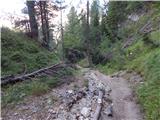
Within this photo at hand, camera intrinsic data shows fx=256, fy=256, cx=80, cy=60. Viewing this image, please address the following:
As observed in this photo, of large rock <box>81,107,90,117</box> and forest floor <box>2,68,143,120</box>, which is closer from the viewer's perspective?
forest floor <box>2,68,143,120</box>

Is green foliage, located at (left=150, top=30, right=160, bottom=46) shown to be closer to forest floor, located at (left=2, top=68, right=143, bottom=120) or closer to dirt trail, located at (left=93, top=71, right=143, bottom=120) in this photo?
dirt trail, located at (left=93, top=71, right=143, bottom=120)

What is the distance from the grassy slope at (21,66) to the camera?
9695 millimetres

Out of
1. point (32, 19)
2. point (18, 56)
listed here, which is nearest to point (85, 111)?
point (18, 56)

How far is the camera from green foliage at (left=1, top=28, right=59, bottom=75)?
37.4 feet

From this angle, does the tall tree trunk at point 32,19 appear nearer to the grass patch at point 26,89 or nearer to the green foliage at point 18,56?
the green foliage at point 18,56

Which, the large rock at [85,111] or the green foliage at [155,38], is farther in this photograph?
the green foliage at [155,38]

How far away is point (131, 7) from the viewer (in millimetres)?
35219

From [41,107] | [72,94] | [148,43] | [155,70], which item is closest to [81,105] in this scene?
[72,94]

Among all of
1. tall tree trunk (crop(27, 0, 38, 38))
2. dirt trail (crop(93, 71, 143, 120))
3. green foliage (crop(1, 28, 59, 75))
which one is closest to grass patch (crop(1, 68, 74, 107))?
green foliage (crop(1, 28, 59, 75))

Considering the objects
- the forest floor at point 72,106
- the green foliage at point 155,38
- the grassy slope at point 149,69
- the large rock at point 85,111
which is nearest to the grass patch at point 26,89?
the forest floor at point 72,106

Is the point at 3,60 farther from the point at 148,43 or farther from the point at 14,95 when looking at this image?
the point at 148,43

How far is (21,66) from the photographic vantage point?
11.8 meters

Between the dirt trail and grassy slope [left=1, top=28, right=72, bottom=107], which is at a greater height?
grassy slope [left=1, top=28, right=72, bottom=107]

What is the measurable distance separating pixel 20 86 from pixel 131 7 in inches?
1107
